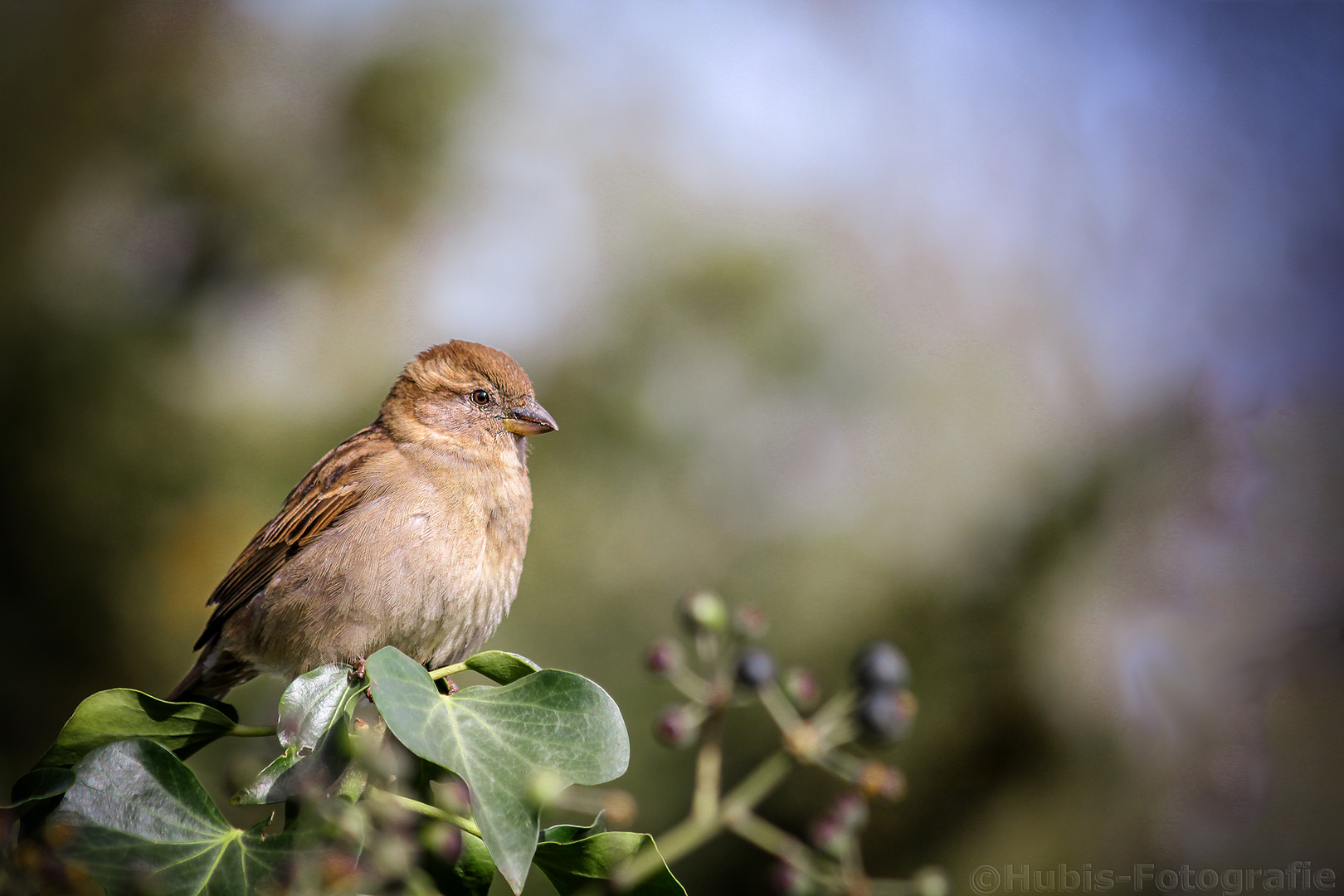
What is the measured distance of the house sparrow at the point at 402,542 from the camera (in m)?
2.09

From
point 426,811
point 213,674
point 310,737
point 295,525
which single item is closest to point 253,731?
point 310,737

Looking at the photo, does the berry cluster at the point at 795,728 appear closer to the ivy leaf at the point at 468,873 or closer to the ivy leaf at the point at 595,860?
the ivy leaf at the point at 595,860

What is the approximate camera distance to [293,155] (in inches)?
Result: 207

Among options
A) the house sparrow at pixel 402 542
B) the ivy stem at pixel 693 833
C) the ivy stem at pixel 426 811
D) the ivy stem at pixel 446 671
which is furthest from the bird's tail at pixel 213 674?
the ivy stem at pixel 693 833

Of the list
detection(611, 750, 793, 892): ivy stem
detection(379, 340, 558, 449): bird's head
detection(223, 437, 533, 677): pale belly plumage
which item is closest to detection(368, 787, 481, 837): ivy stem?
detection(611, 750, 793, 892): ivy stem

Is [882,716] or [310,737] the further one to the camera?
[882,716]

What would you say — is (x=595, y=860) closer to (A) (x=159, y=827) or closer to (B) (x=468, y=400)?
(A) (x=159, y=827)

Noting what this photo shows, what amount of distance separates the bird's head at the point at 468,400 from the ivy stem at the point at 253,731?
129cm

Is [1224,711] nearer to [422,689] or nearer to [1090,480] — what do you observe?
[1090,480]

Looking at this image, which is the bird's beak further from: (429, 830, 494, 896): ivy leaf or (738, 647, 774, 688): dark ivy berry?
(429, 830, 494, 896): ivy leaf

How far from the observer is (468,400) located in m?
2.55

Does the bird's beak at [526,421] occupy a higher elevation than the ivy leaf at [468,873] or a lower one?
higher

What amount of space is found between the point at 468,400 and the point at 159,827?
63.7 inches

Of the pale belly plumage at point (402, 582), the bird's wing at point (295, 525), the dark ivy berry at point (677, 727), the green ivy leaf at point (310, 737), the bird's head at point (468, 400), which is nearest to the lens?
the green ivy leaf at point (310, 737)
